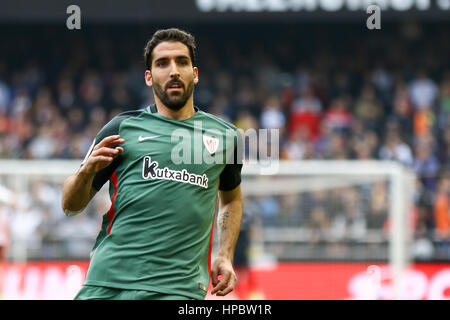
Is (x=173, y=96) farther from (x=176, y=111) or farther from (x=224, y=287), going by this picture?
(x=224, y=287)

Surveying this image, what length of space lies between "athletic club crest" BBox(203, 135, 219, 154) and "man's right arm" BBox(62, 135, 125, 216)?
1.36 feet

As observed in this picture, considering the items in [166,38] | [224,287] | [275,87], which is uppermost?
[275,87]

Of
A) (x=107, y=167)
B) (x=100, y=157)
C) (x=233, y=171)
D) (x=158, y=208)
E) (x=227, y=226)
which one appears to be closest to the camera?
(x=100, y=157)

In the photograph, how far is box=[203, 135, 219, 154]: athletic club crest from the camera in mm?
4117

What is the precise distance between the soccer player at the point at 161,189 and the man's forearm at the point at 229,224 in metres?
0.11

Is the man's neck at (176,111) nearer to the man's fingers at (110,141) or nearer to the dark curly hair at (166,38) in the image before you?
the dark curly hair at (166,38)

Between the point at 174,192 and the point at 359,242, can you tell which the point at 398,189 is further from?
the point at 174,192

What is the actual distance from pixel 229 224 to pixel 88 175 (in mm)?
887

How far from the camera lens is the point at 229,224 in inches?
173

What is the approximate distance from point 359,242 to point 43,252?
3909 mm

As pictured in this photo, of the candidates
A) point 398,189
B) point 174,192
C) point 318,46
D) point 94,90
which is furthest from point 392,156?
point 174,192

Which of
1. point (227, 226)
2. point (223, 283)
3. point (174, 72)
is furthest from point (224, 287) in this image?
point (174, 72)

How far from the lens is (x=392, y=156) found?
1474 cm

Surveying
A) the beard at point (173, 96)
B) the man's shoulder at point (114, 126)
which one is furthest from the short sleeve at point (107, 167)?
the beard at point (173, 96)
